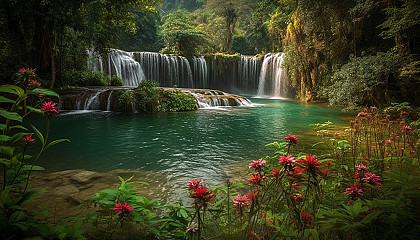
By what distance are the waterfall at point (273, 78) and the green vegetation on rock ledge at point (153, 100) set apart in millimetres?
13793

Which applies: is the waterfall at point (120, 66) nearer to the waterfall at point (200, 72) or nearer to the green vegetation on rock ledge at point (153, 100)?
the waterfall at point (200, 72)

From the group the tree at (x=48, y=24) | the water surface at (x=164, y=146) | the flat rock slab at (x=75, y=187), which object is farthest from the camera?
the tree at (x=48, y=24)

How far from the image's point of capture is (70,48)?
49.3 ft

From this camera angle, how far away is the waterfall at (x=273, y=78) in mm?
24656

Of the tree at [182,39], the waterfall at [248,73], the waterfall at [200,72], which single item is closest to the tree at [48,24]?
the waterfall at [200,72]

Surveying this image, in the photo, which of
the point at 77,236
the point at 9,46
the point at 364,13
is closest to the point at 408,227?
the point at 77,236

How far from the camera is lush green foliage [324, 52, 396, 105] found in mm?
8883

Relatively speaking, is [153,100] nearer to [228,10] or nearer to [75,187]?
[75,187]

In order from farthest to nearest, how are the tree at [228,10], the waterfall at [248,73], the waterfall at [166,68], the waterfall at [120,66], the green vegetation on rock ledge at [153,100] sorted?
the tree at [228,10]
the waterfall at [248,73]
the waterfall at [166,68]
the waterfall at [120,66]
the green vegetation on rock ledge at [153,100]

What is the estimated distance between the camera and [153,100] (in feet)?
41.3

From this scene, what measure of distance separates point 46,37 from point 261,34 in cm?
2932

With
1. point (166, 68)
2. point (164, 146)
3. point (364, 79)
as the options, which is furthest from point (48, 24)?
point (364, 79)

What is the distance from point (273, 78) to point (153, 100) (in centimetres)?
1675

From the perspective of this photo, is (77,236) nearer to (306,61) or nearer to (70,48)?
(70,48)
